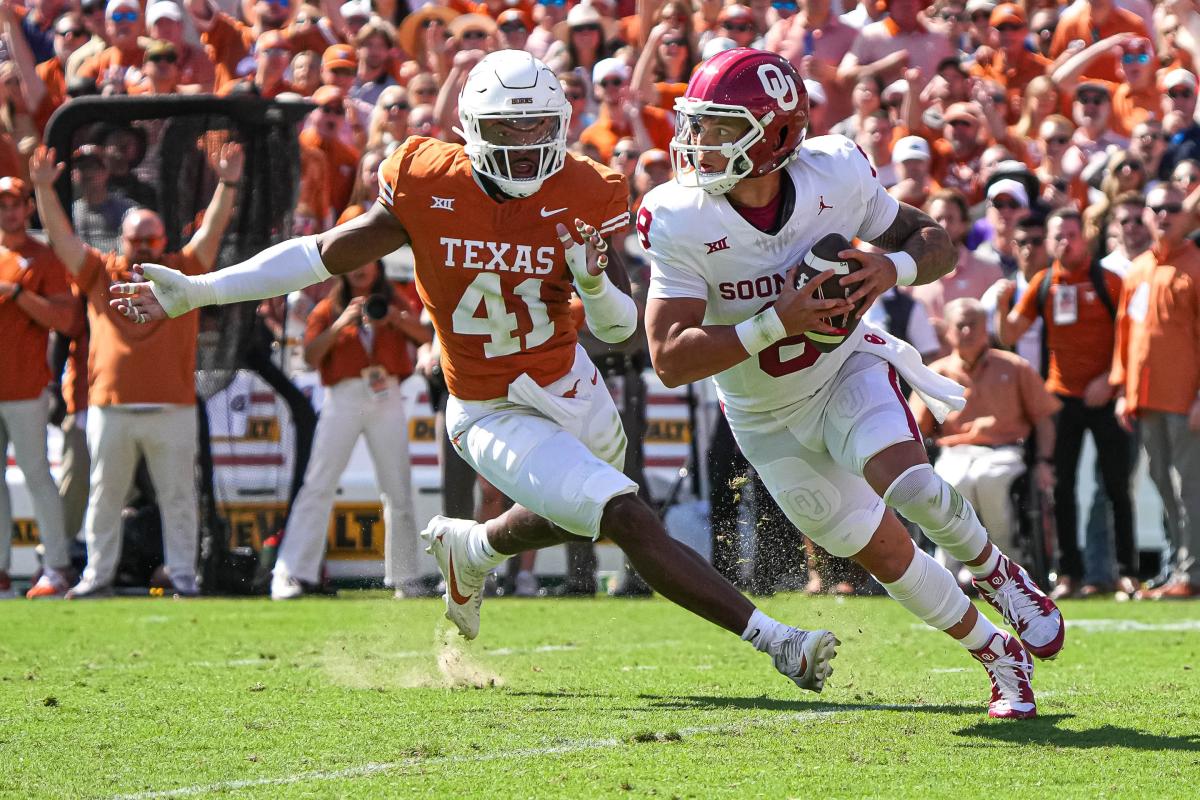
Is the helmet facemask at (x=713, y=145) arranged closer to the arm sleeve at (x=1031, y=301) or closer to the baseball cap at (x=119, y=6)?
the arm sleeve at (x=1031, y=301)

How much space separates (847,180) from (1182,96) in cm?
658

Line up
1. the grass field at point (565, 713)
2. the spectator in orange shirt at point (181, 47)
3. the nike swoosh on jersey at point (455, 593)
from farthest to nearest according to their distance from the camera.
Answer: the spectator in orange shirt at point (181, 47) → the nike swoosh on jersey at point (455, 593) → the grass field at point (565, 713)

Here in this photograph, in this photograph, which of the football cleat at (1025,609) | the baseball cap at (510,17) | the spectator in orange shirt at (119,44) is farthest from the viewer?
the baseball cap at (510,17)

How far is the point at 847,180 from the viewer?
5285 millimetres

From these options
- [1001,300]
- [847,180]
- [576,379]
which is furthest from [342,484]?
[847,180]

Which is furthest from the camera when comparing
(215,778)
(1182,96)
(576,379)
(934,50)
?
(934,50)

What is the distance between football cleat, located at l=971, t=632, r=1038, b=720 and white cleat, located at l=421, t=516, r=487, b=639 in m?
1.81

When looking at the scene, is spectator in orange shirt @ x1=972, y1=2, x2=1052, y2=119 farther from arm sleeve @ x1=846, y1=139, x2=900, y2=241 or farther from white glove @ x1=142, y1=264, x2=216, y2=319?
white glove @ x1=142, y1=264, x2=216, y2=319

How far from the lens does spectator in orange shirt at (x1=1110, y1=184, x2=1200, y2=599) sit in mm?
9500

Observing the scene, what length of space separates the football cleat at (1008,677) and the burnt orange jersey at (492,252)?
63.7 inches

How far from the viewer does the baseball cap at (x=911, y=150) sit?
10367 millimetres

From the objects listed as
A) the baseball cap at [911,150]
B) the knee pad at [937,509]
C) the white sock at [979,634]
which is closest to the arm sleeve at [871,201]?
the knee pad at [937,509]

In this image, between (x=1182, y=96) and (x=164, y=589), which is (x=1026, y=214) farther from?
(x=164, y=589)

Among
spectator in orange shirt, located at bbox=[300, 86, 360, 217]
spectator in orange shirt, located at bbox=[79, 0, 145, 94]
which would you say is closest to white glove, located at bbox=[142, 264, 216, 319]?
spectator in orange shirt, located at bbox=[300, 86, 360, 217]
